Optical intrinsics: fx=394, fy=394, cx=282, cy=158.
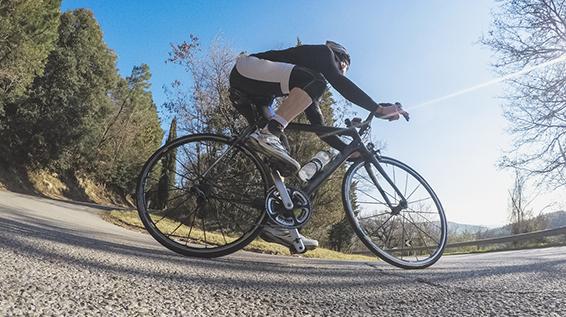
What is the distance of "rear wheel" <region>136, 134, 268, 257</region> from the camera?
281 centimetres

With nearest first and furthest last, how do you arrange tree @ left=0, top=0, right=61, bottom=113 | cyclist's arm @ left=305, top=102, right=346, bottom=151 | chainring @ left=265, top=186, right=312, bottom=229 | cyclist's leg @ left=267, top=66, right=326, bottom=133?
1. chainring @ left=265, top=186, right=312, bottom=229
2. cyclist's leg @ left=267, top=66, right=326, bottom=133
3. cyclist's arm @ left=305, top=102, right=346, bottom=151
4. tree @ left=0, top=0, right=61, bottom=113

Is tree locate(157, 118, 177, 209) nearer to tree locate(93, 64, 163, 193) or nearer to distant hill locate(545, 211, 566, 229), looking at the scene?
distant hill locate(545, 211, 566, 229)

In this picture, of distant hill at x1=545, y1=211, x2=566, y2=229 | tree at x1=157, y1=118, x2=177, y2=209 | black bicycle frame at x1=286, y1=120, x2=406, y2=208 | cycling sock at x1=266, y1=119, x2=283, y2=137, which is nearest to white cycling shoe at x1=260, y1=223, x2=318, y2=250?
black bicycle frame at x1=286, y1=120, x2=406, y2=208

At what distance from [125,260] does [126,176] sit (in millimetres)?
39809

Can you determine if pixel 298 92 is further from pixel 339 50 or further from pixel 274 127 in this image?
pixel 339 50

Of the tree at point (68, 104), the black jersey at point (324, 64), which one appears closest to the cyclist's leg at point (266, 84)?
the black jersey at point (324, 64)

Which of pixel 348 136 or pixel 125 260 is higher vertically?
pixel 348 136

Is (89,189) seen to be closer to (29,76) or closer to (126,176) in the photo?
(126,176)

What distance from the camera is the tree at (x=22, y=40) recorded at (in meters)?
20.7

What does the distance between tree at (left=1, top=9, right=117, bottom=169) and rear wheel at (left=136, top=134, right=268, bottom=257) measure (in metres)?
27.9

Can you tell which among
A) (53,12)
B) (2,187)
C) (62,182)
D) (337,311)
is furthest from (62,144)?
(337,311)

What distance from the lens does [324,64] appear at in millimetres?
2936

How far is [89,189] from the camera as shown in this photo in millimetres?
34812

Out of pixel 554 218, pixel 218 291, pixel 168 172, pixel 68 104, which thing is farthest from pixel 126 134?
pixel 218 291
